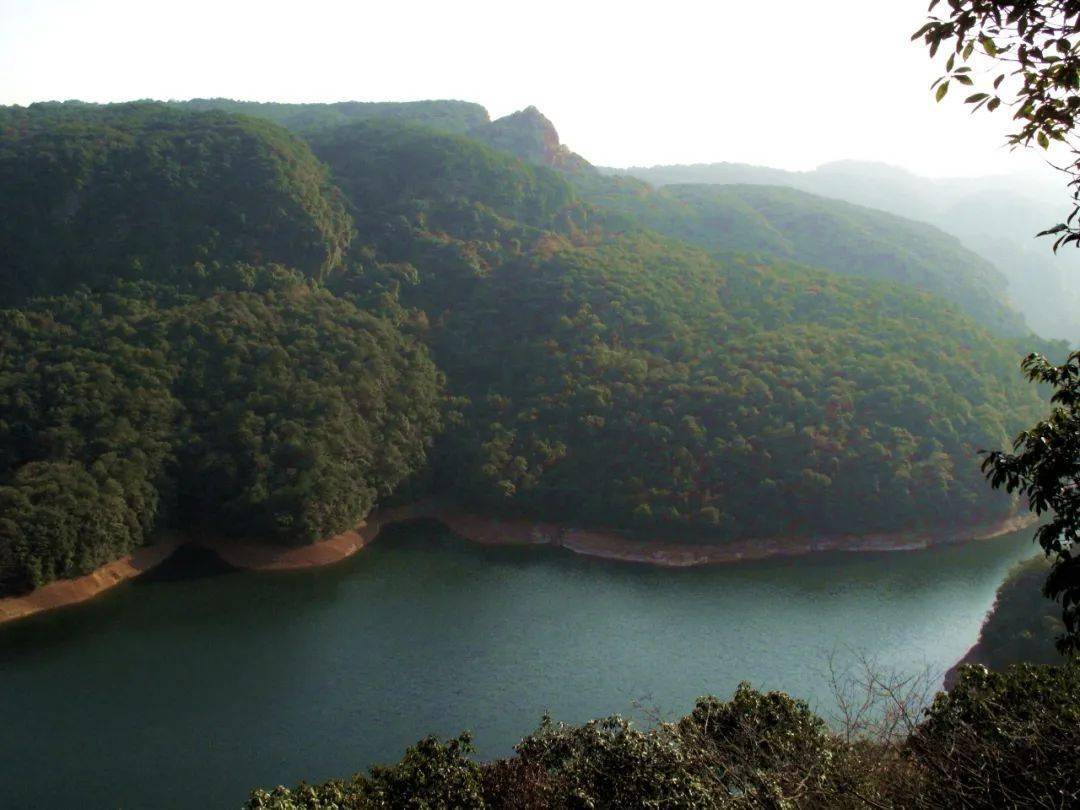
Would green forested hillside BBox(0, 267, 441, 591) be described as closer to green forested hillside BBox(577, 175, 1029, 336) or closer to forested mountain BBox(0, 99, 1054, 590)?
forested mountain BBox(0, 99, 1054, 590)

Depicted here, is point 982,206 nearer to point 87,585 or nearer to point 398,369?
point 398,369

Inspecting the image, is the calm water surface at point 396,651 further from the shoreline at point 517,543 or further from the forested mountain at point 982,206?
the forested mountain at point 982,206

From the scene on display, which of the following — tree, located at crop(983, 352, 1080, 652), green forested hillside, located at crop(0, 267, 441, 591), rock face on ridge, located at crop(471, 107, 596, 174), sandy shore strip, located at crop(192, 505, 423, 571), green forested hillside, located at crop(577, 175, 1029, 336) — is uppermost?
rock face on ridge, located at crop(471, 107, 596, 174)

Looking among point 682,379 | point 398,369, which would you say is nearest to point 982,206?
point 682,379

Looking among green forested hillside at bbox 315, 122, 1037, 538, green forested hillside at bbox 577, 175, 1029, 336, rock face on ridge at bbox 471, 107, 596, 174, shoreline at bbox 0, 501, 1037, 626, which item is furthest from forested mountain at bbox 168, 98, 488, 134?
shoreline at bbox 0, 501, 1037, 626

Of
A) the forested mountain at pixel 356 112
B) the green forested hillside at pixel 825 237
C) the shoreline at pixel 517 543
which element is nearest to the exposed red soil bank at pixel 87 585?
the shoreline at pixel 517 543

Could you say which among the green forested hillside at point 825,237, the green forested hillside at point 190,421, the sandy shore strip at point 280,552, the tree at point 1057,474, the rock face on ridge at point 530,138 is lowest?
the sandy shore strip at point 280,552

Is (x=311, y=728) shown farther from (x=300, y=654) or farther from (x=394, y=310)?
(x=394, y=310)
